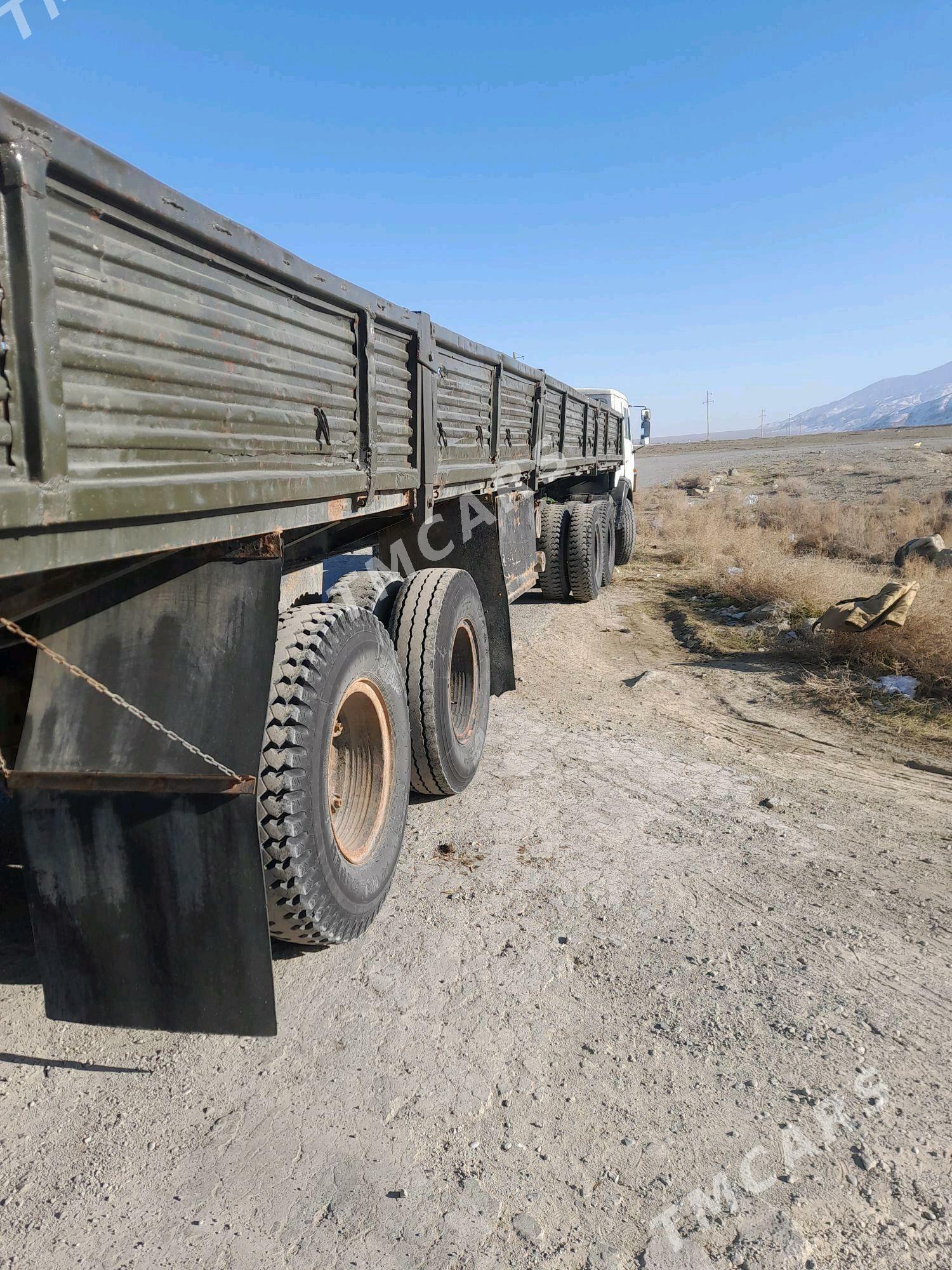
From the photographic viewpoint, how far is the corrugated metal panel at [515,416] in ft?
18.5

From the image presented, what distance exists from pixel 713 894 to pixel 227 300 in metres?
2.81

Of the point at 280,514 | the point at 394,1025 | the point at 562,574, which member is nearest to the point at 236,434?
the point at 280,514

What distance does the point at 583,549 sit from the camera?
9117mm

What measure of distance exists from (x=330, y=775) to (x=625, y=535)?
10880mm

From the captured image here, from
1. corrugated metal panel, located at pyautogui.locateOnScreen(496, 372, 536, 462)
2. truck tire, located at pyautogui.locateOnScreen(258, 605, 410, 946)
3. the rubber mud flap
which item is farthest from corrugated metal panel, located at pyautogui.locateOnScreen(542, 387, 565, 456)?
the rubber mud flap

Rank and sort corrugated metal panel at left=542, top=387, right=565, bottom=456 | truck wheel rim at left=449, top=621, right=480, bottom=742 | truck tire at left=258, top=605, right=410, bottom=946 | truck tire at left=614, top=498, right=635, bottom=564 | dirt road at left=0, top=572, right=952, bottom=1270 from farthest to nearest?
truck tire at left=614, top=498, right=635, bottom=564
corrugated metal panel at left=542, top=387, right=565, bottom=456
truck wheel rim at left=449, top=621, right=480, bottom=742
truck tire at left=258, top=605, right=410, bottom=946
dirt road at left=0, top=572, right=952, bottom=1270

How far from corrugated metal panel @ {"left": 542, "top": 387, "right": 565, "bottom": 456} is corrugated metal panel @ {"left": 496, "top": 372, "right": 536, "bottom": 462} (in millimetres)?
481

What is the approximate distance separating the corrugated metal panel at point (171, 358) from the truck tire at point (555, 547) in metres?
6.47

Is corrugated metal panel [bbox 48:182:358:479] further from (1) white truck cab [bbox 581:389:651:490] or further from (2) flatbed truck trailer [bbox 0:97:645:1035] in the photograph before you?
(1) white truck cab [bbox 581:389:651:490]

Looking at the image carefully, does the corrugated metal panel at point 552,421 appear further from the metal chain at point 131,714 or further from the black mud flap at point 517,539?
the metal chain at point 131,714

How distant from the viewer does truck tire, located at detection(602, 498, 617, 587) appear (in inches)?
404

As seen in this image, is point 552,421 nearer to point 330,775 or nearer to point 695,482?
point 330,775
